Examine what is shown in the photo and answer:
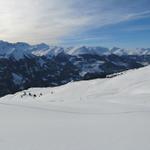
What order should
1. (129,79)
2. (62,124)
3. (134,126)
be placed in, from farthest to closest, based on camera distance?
(129,79) < (62,124) < (134,126)

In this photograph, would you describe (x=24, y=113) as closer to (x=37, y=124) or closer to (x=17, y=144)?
(x=37, y=124)

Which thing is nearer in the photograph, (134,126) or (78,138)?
(78,138)

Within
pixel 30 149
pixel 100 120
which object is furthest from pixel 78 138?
pixel 100 120

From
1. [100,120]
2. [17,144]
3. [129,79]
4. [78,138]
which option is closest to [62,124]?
[100,120]

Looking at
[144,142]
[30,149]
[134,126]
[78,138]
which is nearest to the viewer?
[30,149]

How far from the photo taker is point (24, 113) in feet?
34.1

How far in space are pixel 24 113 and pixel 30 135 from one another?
11.9 feet

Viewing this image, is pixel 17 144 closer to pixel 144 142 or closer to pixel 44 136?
pixel 44 136

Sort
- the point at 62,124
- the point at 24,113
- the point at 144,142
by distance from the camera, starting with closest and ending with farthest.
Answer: the point at 144,142
the point at 62,124
the point at 24,113

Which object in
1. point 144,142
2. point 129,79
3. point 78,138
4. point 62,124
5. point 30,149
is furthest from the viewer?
point 129,79

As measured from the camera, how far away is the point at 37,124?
8.30 meters

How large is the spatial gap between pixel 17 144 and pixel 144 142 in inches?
103

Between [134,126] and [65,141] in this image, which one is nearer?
[65,141]

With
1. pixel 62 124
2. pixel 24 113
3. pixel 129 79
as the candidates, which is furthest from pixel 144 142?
pixel 129 79
